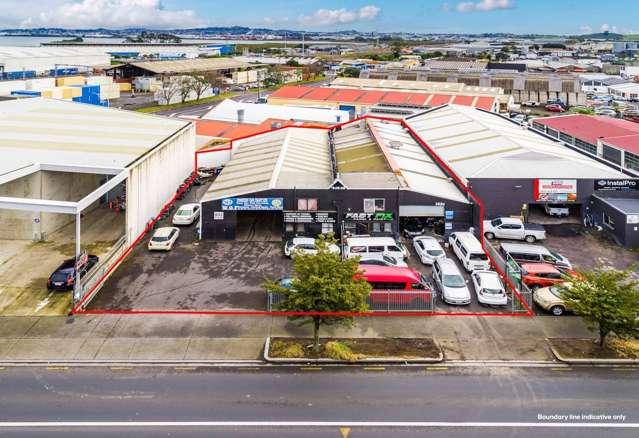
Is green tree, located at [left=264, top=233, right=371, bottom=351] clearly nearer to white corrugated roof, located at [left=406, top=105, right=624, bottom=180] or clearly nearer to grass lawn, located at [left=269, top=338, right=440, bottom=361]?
grass lawn, located at [left=269, top=338, right=440, bottom=361]

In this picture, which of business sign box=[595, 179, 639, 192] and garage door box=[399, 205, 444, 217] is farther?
business sign box=[595, 179, 639, 192]

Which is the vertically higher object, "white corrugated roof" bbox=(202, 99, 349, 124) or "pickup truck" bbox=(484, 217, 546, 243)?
"white corrugated roof" bbox=(202, 99, 349, 124)

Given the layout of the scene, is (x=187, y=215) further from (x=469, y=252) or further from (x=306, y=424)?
(x=306, y=424)

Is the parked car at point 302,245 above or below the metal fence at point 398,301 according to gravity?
above

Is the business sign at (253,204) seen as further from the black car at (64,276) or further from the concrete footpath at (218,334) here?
the concrete footpath at (218,334)

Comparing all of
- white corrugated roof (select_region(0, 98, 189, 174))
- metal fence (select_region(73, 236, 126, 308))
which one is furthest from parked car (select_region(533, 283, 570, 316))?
white corrugated roof (select_region(0, 98, 189, 174))

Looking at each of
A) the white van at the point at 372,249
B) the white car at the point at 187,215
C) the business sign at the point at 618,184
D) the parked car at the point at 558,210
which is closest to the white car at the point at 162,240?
the white car at the point at 187,215
